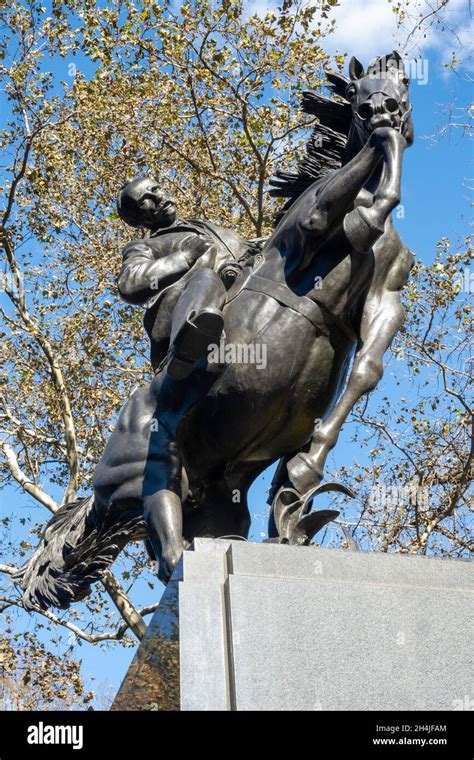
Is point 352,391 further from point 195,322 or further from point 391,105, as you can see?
point 391,105

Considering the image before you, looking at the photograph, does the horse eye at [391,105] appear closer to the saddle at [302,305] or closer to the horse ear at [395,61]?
the horse ear at [395,61]

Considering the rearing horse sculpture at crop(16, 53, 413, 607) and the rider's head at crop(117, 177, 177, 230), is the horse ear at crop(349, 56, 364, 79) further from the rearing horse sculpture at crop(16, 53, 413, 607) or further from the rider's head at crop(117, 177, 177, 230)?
the rider's head at crop(117, 177, 177, 230)

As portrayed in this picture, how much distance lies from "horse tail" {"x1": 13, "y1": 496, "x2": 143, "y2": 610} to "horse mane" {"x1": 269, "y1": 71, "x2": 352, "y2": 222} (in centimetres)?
208

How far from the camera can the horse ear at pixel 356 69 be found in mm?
6281

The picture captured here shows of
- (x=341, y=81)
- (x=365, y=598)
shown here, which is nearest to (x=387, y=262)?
(x=341, y=81)

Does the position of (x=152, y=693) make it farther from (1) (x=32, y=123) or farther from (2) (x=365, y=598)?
(1) (x=32, y=123)

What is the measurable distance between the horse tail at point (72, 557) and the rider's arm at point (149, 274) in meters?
1.20

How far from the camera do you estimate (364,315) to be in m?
5.79

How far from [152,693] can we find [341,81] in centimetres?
361

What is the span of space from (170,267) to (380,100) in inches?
57.0

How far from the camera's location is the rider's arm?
6266mm

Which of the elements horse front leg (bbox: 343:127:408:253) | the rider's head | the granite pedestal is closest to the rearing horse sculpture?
horse front leg (bbox: 343:127:408:253)

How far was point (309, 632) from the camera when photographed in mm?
4391

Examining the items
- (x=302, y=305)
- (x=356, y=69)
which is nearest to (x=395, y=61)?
(x=356, y=69)
